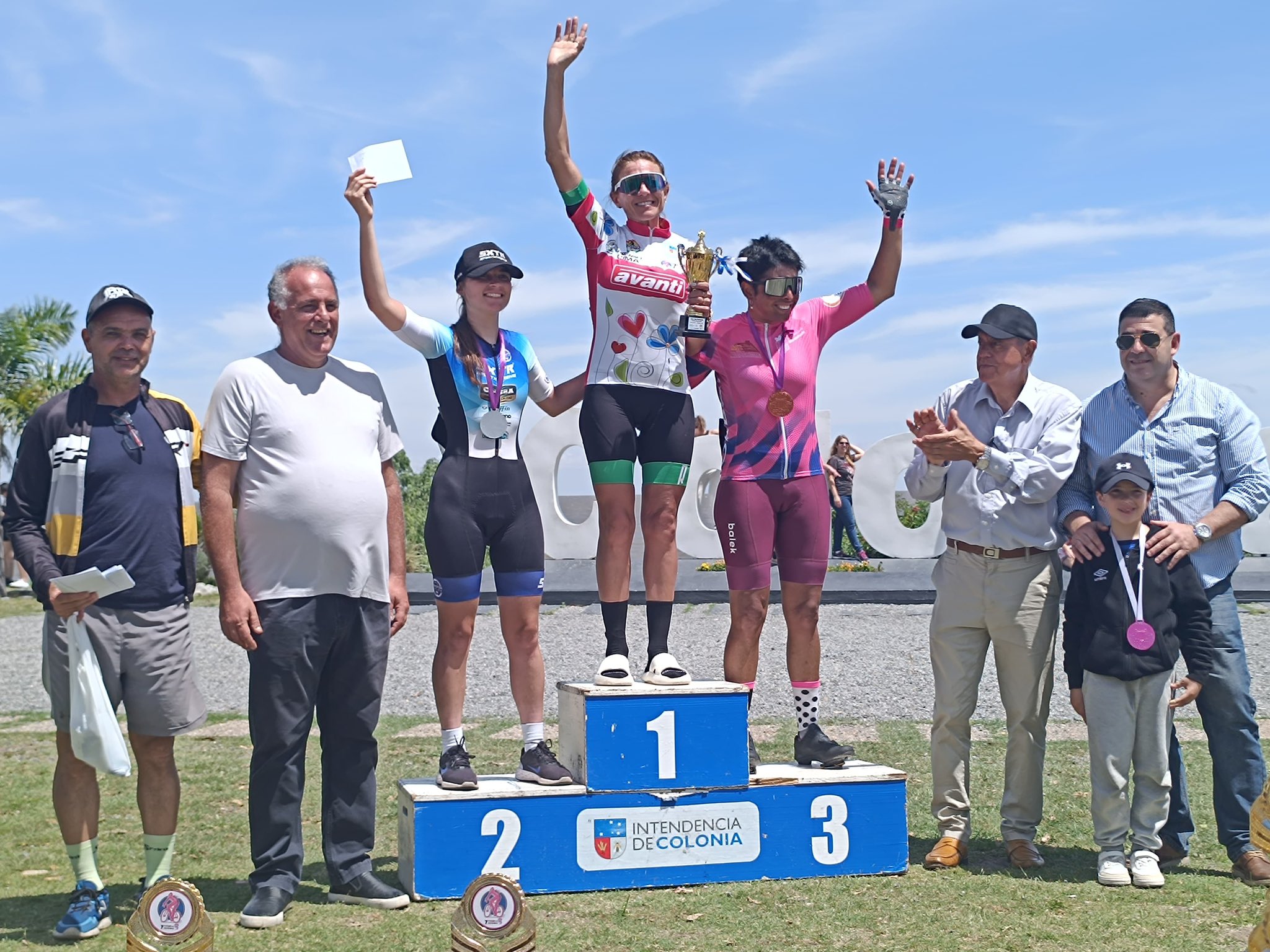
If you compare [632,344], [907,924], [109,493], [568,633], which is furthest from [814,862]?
[568,633]

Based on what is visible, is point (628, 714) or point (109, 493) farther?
point (628, 714)

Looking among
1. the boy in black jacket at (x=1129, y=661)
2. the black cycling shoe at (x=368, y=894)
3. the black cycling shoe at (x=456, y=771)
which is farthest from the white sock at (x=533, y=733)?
the boy in black jacket at (x=1129, y=661)

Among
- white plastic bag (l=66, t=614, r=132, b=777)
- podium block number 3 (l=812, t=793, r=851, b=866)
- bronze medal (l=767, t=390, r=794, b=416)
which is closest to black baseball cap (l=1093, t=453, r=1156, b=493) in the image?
bronze medal (l=767, t=390, r=794, b=416)

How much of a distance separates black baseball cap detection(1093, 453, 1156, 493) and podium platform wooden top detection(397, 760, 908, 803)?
149 centimetres

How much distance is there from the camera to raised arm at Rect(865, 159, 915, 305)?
5.81m

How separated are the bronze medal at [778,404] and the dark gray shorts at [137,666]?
8.41 ft

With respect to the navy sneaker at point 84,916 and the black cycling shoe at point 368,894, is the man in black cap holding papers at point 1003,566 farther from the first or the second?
the navy sneaker at point 84,916

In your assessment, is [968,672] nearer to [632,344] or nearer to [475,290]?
[632,344]

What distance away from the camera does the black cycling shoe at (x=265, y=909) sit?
14.9 feet

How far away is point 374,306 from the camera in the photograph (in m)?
5.09

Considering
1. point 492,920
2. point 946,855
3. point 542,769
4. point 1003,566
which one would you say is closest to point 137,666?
point 542,769

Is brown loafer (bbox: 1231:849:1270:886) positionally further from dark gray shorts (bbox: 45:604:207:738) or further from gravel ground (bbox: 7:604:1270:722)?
dark gray shorts (bbox: 45:604:207:738)

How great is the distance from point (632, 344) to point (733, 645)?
1.41 metres

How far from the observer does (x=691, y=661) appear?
11.5 metres
